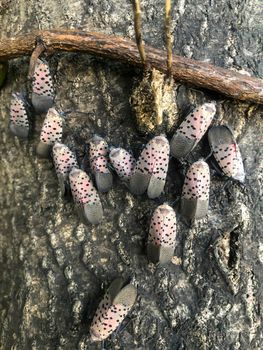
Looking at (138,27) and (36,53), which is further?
(36,53)

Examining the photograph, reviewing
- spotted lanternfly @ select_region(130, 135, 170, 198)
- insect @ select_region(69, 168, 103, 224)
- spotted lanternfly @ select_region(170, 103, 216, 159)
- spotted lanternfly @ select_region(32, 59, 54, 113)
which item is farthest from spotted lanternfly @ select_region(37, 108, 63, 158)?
spotted lanternfly @ select_region(170, 103, 216, 159)

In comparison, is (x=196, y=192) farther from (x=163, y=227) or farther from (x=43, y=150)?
(x=43, y=150)

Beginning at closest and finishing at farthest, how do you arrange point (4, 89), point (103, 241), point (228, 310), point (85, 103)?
1. point (228, 310)
2. point (103, 241)
3. point (85, 103)
4. point (4, 89)

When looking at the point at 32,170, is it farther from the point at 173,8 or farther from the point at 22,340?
the point at 173,8

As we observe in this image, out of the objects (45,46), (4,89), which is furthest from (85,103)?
(4,89)

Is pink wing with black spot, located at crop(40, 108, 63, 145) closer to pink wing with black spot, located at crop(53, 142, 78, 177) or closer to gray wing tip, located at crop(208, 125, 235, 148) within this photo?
pink wing with black spot, located at crop(53, 142, 78, 177)

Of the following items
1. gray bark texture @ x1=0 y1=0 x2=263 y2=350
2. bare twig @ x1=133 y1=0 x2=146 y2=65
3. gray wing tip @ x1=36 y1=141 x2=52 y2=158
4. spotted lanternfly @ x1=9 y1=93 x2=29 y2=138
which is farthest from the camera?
spotted lanternfly @ x1=9 y1=93 x2=29 y2=138

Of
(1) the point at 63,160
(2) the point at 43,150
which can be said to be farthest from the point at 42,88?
(1) the point at 63,160
